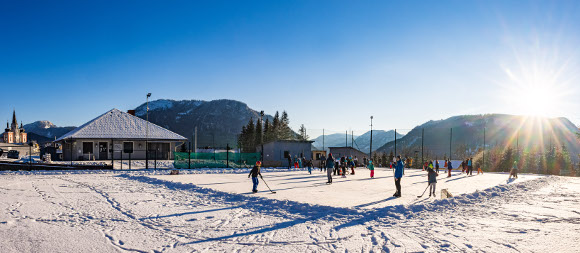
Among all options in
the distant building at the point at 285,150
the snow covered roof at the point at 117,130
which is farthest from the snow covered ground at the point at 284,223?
the snow covered roof at the point at 117,130

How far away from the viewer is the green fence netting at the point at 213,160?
31.3m

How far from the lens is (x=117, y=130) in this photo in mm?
44000

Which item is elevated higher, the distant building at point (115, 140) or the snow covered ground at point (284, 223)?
the distant building at point (115, 140)

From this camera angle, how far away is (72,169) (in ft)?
94.5

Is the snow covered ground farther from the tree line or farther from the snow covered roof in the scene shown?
the tree line

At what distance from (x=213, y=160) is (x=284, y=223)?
83.5 ft

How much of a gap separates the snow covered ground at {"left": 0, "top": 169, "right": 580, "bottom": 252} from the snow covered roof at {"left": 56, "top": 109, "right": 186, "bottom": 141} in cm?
3046

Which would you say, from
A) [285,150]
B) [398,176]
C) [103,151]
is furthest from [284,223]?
[103,151]

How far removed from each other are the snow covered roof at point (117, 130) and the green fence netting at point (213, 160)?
44.8ft

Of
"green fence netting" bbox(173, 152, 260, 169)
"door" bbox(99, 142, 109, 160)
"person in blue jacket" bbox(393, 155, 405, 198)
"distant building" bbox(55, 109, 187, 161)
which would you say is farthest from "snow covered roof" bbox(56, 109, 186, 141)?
"person in blue jacket" bbox(393, 155, 405, 198)

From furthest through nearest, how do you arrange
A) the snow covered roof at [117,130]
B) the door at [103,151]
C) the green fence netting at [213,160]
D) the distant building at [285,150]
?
the distant building at [285,150] < the snow covered roof at [117,130] < the door at [103,151] < the green fence netting at [213,160]

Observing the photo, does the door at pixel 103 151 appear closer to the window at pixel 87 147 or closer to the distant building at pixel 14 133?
the window at pixel 87 147

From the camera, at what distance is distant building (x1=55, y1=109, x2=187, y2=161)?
40406 millimetres

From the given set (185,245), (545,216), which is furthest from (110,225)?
(545,216)
